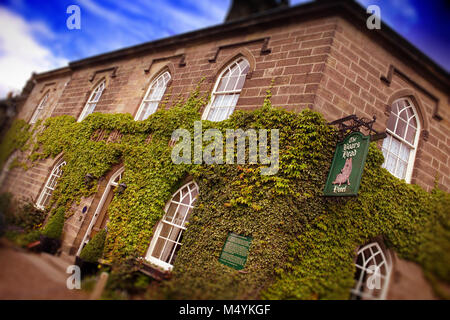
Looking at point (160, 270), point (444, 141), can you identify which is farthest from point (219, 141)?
point (444, 141)

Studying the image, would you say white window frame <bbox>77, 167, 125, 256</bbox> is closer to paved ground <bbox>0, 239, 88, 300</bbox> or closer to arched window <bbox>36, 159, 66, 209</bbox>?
paved ground <bbox>0, 239, 88, 300</bbox>

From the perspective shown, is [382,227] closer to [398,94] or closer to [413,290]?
[413,290]

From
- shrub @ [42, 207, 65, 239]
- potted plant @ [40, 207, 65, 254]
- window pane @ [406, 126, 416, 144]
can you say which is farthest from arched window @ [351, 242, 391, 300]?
shrub @ [42, 207, 65, 239]

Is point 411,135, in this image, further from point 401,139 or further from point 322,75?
point 322,75

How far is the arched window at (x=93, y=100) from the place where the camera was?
13117mm

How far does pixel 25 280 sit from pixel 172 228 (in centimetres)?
364

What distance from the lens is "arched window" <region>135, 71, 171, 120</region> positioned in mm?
10516

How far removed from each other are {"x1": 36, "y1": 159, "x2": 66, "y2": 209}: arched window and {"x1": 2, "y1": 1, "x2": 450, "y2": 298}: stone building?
9.81 feet

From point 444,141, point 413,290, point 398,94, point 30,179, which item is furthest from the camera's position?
point 30,179

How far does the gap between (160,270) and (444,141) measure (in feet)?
30.0

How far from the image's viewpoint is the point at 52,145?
1232cm

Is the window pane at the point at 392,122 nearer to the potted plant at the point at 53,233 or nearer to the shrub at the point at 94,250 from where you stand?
the shrub at the point at 94,250

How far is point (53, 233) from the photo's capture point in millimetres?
8750

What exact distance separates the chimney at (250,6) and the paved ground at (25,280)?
27.2 metres
